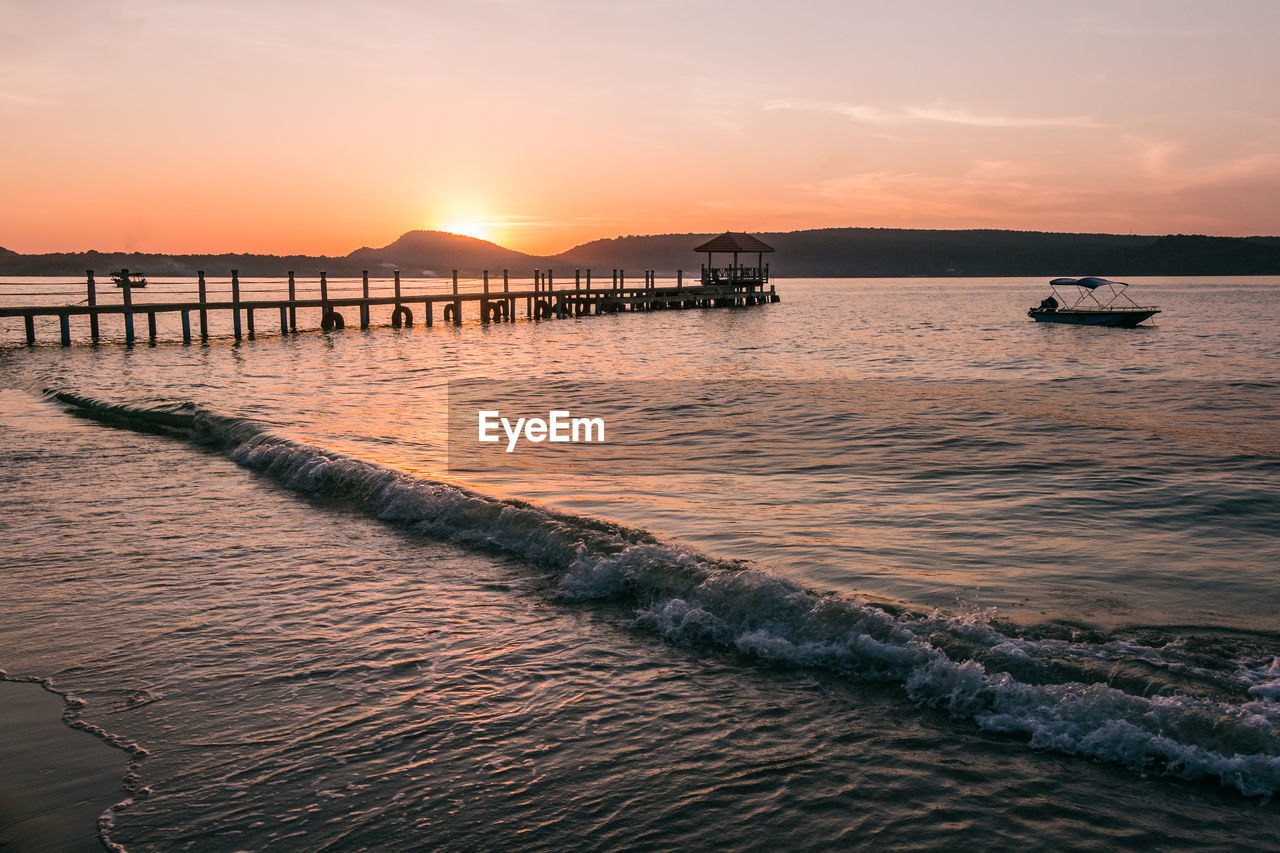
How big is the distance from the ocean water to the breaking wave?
0.02m

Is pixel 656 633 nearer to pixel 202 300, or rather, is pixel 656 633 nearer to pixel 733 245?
pixel 202 300

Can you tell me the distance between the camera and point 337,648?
596cm

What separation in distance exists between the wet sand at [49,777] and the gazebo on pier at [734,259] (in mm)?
60833

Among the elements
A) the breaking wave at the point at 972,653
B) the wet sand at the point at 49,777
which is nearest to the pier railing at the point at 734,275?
the breaking wave at the point at 972,653

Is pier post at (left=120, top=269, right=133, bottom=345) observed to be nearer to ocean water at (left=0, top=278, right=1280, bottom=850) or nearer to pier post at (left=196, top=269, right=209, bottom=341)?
pier post at (left=196, top=269, right=209, bottom=341)

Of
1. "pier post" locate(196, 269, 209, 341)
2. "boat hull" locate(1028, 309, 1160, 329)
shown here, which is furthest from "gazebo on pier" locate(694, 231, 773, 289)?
"pier post" locate(196, 269, 209, 341)

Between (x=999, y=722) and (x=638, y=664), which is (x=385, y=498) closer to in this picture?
(x=638, y=664)

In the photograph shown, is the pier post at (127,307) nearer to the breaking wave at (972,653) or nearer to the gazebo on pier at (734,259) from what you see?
the breaking wave at (972,653)

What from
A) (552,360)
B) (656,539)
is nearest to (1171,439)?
(656,539)

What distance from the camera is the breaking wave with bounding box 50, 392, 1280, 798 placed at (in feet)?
15.6

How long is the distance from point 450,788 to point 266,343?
35.8m

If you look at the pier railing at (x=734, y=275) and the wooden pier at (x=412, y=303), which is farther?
the pier railing at (x=734, y=275)

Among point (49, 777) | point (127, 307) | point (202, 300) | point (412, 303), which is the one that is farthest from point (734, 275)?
point (49, 777)

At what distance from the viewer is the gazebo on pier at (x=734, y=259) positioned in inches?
2532
